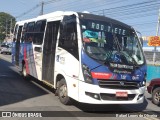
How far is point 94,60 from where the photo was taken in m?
9.02

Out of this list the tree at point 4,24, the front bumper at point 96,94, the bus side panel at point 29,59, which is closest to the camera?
the front bumper at point 96,94

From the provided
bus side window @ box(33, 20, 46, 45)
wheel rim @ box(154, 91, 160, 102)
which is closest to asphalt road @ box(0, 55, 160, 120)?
wheel rim @ box(154, 91, 160, 102)

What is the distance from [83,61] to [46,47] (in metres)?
3.30

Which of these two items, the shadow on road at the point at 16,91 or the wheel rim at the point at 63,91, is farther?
the shadow on road at the point at 16,91

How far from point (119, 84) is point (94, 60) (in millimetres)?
1000

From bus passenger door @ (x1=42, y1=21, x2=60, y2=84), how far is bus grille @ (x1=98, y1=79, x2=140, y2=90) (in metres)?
2.74

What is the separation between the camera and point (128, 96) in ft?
30.8

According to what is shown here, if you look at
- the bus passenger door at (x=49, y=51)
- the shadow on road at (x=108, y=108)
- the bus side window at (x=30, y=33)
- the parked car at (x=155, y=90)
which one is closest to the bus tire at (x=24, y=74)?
the bus side window at (x=30, y=33)

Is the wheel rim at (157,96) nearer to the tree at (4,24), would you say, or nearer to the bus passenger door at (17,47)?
the bus passenger door at (17,47)

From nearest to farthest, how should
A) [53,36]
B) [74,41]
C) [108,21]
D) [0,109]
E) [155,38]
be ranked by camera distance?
[0,109] < [74,41] < [108,21] < [53,36] < [155,38]

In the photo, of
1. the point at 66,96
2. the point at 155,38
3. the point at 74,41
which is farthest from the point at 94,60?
the point at 155,38

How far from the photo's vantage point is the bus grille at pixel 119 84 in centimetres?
896

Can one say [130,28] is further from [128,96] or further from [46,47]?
[46,47]

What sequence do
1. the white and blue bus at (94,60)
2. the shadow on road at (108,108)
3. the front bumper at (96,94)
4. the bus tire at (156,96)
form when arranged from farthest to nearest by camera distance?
1. the bus tire at (156,96)
2. the shadow on road at (108,108)
3. the white and blue bus at (94,60)
4. the front bumper at (96,94)
